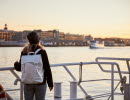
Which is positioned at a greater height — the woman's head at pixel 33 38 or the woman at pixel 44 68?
the woman's head at pixel 33 38

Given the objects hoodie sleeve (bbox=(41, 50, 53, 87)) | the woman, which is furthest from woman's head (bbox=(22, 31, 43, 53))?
hoodie sleeve (bbox=(41, 50, 53, 87))

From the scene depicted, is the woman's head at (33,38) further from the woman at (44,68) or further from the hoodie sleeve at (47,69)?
the hoodie sleeve at (47,69)

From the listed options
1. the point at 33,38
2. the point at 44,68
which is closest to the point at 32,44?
the point at 33,38

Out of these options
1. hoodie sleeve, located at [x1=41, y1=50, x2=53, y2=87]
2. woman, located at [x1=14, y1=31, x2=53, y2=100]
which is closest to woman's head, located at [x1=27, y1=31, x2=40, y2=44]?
woman, located at [x1=14, y1=31, x2=53, y2=100]

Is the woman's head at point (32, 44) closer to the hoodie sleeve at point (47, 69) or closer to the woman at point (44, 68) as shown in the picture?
the woman at point (44, 68)

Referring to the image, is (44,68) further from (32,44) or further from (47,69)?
(32,44)

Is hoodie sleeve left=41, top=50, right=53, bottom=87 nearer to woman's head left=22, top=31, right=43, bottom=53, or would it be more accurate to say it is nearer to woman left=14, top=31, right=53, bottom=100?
woman left=14, top=31, right=53, bottom=100

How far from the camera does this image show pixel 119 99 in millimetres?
7902

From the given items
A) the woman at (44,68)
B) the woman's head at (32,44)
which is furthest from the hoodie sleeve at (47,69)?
the woman's head at (32,44)

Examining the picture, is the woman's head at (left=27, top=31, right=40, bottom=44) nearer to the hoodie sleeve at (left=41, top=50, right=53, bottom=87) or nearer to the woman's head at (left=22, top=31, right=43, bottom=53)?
the woman's head at (left=22, top=31, right=43, bottom=53)

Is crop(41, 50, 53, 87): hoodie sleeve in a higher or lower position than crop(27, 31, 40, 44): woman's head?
lower

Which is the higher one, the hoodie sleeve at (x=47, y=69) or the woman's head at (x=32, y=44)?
the woman's head at (x=32, y=44)

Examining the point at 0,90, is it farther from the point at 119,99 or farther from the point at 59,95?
the point at 119,99

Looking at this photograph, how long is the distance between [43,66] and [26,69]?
0.80 ft
